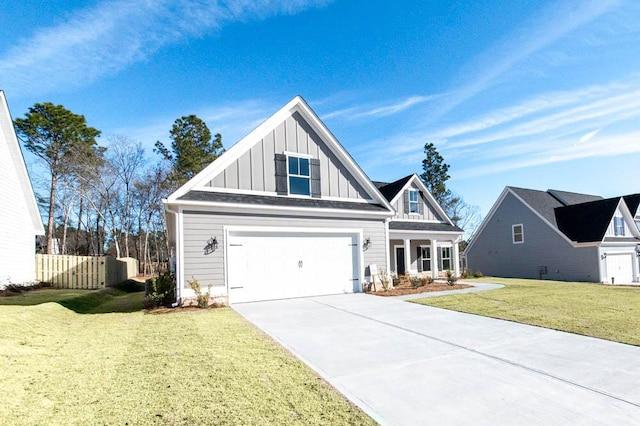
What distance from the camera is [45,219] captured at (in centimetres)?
3459

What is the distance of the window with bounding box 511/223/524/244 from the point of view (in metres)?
25.1

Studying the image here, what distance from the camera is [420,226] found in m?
19.4

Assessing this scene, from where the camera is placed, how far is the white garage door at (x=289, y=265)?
11.1 m

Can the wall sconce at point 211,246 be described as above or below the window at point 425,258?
above

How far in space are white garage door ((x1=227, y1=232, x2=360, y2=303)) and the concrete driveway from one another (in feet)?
10.8

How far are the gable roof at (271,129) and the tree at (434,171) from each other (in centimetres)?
2753

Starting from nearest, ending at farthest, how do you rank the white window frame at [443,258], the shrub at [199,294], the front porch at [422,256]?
the shrub at [199,294] < the front porch at [422,256] < the white window frame at [443,258]

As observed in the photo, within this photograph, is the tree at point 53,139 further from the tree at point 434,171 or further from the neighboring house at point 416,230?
the tree at point 434,171

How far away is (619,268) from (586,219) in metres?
3.91

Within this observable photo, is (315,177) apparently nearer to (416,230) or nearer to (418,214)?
(416,230)

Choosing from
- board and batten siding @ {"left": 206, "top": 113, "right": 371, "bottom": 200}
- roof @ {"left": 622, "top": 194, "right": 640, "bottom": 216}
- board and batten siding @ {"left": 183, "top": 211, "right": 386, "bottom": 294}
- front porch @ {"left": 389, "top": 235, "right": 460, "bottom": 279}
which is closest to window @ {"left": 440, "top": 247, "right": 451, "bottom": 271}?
front porch @ {"left": 389, "top": 235, "right": 460, "bottom": 279}

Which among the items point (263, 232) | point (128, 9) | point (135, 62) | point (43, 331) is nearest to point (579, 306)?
point (263, 232)

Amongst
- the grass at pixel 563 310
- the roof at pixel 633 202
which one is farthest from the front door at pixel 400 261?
the roof at pixel 633 202

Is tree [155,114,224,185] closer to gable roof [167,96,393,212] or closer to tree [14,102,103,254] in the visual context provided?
tree [14,102,103,254]
